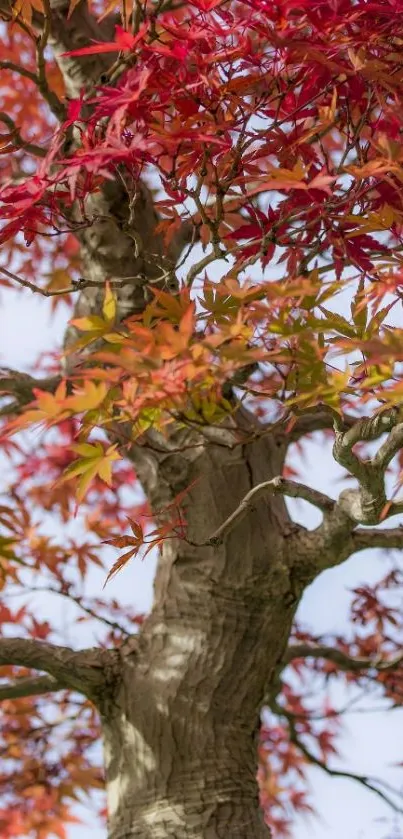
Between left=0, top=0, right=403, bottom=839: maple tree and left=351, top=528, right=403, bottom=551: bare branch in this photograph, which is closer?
left=0, top=0, right=403, bottom=839: maple tree

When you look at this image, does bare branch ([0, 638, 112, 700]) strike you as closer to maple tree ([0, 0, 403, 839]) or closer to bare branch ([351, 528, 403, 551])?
maple tree ([0, 0, 403, 839])

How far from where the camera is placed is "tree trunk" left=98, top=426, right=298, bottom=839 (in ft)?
6.04

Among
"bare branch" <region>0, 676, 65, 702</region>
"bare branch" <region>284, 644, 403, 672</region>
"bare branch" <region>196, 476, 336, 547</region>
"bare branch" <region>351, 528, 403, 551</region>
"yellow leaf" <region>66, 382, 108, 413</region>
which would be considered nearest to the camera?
"yellow leaf" <region>66, 382, 108, 413</region>

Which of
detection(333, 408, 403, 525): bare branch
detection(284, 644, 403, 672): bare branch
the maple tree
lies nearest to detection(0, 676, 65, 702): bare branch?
the maple tree

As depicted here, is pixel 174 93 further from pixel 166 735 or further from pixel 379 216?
pixel 166 735

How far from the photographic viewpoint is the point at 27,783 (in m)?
2.71

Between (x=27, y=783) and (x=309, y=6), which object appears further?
(x=27, y=783)

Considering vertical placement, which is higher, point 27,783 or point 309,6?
point 309,6

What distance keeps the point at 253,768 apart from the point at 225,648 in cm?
27

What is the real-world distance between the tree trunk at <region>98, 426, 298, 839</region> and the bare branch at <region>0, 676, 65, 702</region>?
0.15 m

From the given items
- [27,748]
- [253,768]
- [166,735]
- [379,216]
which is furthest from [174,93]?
[27,748]

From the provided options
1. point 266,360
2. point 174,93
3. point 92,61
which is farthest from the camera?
point 92,61

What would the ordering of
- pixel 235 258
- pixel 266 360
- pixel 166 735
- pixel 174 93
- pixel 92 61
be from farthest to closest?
pixel 92 61
pixel 166 735
pixel 235 258
pixel 174 93
pixel 266 360

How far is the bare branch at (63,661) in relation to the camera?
1860 mm
